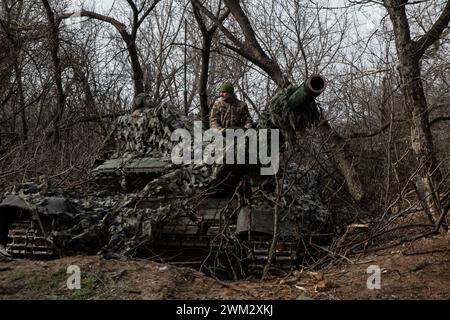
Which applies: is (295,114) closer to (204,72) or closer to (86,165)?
(86,165)

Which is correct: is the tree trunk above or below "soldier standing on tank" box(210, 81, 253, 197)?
above

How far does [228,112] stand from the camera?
7695 mm

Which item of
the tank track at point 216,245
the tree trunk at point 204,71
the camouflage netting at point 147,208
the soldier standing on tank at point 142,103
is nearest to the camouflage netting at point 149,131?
the camouflage netting at point 147,208

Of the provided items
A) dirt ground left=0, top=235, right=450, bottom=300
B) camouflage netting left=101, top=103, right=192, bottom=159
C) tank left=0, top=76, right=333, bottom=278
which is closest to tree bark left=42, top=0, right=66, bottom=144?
camouflage netting left=101, top=103, right=192, bottom=159

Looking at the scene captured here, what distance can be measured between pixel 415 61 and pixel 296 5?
8087 millimetres

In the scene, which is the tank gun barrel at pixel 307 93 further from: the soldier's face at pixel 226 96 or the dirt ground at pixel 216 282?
the soldier's face at pixel 226 96

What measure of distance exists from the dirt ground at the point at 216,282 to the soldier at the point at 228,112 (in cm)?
254

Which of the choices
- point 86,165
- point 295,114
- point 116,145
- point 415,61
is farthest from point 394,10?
point 86,165

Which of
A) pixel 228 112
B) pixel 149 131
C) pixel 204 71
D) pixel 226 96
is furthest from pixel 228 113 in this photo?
pixel 204 71

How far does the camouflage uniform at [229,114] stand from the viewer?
7647mm

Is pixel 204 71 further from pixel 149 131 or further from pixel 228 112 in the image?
pixel 228 112

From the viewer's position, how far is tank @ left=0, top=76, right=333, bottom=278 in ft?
20.2

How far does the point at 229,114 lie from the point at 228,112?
31mm

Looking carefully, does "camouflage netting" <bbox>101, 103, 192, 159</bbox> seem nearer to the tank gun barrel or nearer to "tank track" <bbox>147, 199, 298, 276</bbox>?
"tank track" <bbox>147, 199, 298, 276</bbox>
